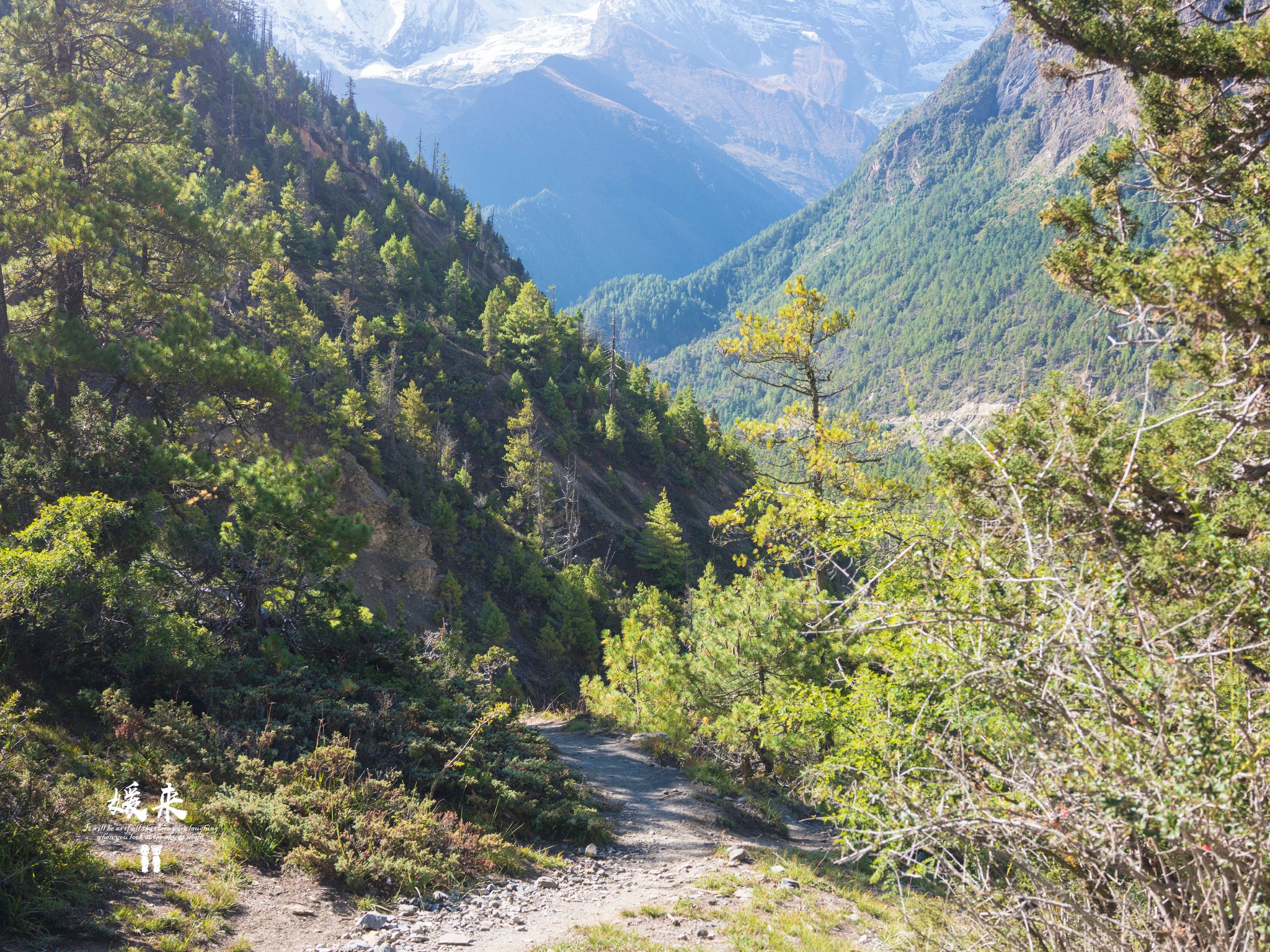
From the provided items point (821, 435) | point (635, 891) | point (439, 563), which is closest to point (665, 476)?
point (439, 563)

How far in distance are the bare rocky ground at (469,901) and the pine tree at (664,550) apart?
38.2 metres

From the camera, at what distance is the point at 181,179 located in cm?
1260

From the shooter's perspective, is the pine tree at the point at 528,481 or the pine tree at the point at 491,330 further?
the pine tree at the point at 491,330

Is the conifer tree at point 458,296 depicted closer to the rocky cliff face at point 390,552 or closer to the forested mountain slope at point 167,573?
the rocky cliff face at point 390,552

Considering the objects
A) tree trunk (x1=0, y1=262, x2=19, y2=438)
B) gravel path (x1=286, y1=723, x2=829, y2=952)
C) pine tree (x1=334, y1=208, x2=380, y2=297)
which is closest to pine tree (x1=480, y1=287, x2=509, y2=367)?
pine tree (x1=334, y1=208, x2=380, y2=297)

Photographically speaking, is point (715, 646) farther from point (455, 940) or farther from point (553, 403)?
point (553, 403)

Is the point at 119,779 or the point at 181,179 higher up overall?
the point at 181,179

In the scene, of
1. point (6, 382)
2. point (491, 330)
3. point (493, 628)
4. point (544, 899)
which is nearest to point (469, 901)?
point (544, 899)

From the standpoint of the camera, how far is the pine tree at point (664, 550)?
48.4 m

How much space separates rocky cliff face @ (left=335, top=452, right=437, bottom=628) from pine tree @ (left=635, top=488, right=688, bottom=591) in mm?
19887

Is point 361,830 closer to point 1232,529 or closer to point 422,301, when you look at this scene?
point 1232,529

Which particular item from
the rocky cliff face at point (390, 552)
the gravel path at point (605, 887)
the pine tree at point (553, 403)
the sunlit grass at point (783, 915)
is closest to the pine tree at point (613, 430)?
the pine tree at point (553, 403)

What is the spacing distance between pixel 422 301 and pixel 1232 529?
2327 inches

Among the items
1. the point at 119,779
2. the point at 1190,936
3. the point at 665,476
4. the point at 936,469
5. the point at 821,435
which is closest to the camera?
the point at 1190,936
